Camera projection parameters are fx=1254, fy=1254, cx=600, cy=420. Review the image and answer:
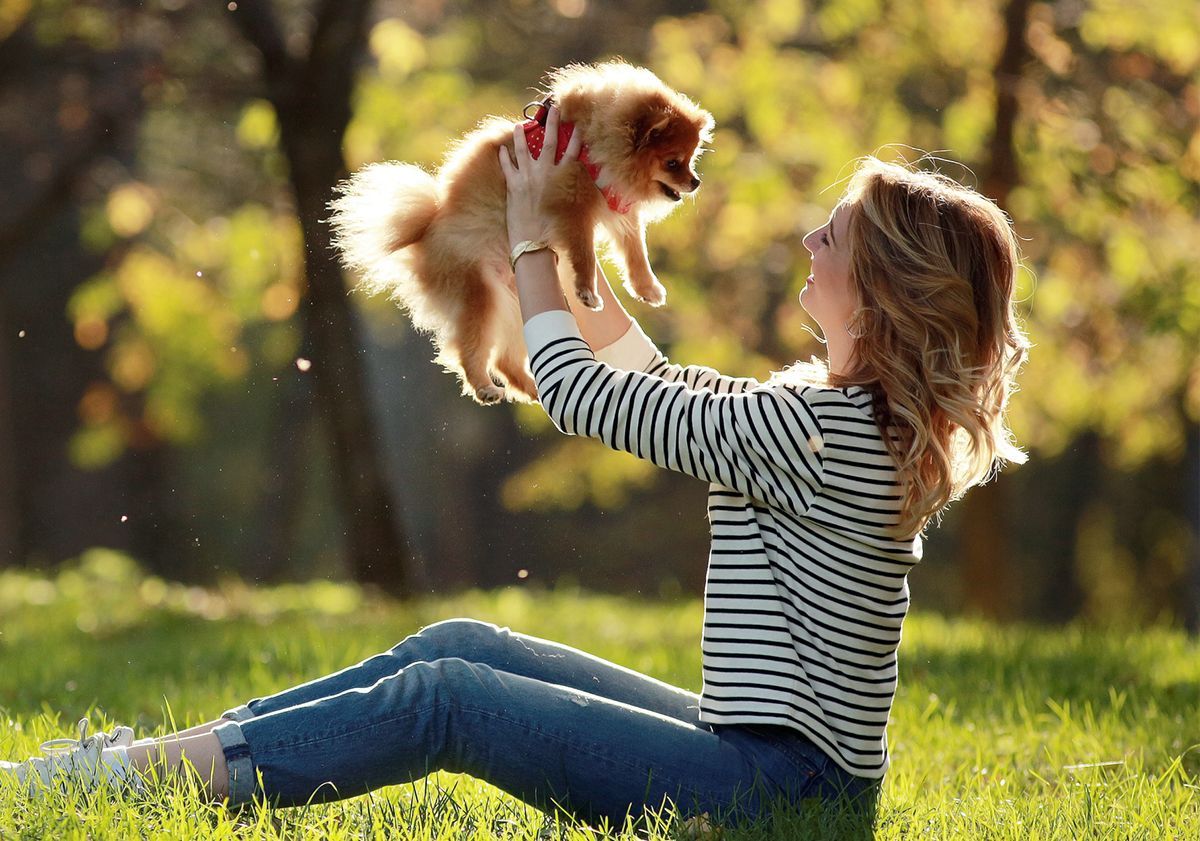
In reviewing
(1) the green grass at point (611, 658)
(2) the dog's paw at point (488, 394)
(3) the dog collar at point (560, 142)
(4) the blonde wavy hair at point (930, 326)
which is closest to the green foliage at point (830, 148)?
(1) the green grass at point (611, 658)

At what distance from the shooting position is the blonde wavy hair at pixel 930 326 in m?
2.29

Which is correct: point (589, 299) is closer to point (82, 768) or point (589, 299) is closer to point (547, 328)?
point (547, 328)

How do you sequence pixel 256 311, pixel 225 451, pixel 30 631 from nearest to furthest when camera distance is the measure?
pixel 30 631
pixel 256 311
pixel 225 451

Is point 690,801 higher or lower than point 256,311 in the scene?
lower

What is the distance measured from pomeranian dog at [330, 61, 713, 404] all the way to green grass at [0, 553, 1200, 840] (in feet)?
3.33

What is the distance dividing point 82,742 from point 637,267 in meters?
1.56

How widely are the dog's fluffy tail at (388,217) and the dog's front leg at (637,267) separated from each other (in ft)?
1.55

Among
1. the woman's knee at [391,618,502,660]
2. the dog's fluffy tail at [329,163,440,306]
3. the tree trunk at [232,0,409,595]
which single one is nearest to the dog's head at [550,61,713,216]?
the dog's fluffy tail at [329,163,440,306]

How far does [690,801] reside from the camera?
88.4 inches

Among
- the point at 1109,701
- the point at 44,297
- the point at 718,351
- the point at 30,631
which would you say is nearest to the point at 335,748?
the point at 1109,701

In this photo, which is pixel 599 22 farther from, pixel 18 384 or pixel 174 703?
pixel 18 384

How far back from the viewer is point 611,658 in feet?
15.8

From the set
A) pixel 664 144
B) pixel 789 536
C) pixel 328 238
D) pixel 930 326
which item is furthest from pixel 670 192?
pixel 328 238

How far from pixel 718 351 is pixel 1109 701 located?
425 cm
